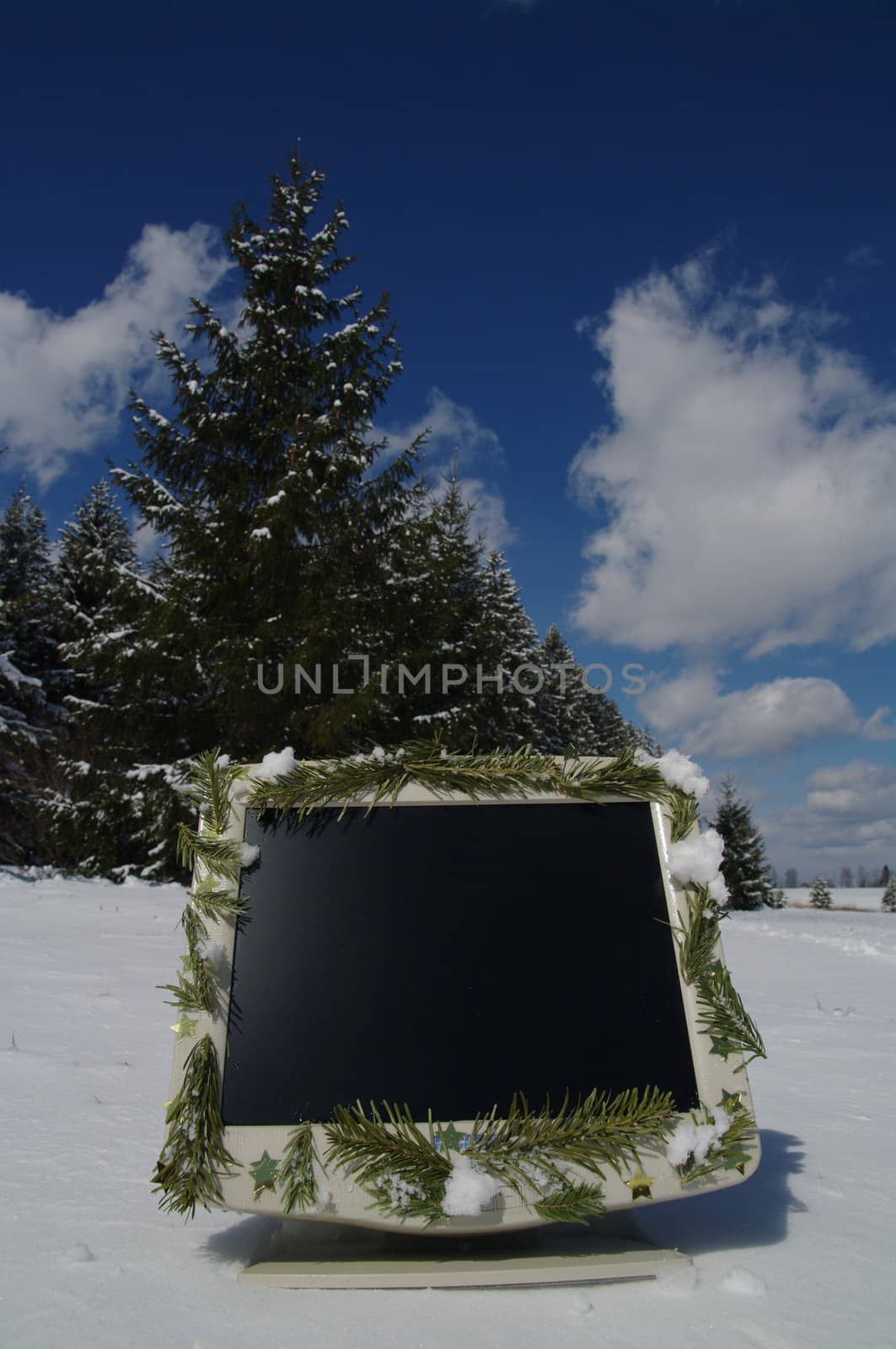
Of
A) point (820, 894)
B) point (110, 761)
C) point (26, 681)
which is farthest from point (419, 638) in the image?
point (820, 894)

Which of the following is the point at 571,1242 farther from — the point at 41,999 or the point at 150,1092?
the point at 41,999

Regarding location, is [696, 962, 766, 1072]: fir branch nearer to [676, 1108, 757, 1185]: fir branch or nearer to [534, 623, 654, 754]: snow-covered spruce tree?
[676, 1108, 757, 1185]: fir branch

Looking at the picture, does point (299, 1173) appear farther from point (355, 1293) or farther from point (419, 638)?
point (419, 638)

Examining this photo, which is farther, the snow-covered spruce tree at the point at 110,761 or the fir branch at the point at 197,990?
the snow-covered spruce tree at the point at 110,761

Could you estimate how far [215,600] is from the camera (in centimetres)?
1067

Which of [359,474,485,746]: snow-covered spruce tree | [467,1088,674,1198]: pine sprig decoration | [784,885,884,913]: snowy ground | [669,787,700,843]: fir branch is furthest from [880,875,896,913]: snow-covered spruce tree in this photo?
[467,1088,674,1198]: pine sprig decoration

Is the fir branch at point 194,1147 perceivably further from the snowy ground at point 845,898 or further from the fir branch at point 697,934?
the snowy ground at point 845,898

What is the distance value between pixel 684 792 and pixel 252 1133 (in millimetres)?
894

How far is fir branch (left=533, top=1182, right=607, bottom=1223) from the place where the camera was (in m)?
1.06

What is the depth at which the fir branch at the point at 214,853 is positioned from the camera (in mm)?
1268

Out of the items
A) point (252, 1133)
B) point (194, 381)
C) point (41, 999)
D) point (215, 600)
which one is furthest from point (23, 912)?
A: point (194, 381)

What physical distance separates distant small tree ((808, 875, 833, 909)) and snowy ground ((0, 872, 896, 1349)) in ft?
143

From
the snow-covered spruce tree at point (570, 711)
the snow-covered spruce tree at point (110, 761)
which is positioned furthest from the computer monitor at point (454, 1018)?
the snow-covered spruce tree at point (570, 711)

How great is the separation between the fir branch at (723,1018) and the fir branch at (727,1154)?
0.26 feet
